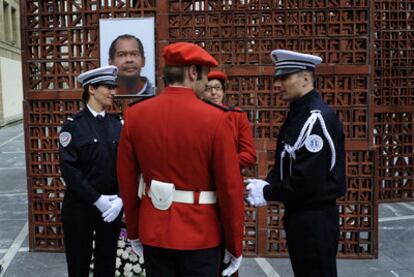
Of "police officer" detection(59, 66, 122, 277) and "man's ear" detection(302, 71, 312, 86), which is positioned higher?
"man's ear" detection(302, 71, 312, 86)

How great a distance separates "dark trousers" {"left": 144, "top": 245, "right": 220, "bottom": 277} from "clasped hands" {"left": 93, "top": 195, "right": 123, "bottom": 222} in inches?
34.1

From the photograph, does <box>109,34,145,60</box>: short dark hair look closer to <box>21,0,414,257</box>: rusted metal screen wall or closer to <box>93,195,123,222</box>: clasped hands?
<box>21,0,414,257</box>: rusted metal screen wall

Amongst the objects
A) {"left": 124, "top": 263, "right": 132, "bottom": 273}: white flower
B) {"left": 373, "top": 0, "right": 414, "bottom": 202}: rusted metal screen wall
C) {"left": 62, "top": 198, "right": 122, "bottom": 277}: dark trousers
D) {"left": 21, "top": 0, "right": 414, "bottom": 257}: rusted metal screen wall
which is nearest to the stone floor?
{"left": 21, "top": 0, "right": 414, "bottom": 257}: rusted metal screen wall

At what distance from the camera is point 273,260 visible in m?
4.90

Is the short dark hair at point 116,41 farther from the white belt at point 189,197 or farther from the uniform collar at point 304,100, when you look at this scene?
the white belt at point 189,197

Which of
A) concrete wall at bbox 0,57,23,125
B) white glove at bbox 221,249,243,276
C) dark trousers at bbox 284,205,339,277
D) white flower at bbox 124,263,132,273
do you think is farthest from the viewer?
concrete wall at bbox 0,57,23,125

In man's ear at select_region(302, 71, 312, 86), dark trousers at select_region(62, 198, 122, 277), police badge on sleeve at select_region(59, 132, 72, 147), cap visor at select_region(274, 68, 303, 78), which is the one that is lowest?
dark trousers at select_region(62, 198, 122, 277)

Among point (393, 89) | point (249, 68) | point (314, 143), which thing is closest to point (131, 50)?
point (249, 68)

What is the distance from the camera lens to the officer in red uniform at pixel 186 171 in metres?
2.30

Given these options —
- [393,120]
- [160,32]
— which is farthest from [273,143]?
[393,120]

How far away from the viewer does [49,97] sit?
5020 millimetres

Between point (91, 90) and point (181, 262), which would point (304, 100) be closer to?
point (181, 262)

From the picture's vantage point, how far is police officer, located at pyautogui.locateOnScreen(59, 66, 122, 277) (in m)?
3.33

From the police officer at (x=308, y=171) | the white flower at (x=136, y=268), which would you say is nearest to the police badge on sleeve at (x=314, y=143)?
the police officer at (x=308, y=171)
